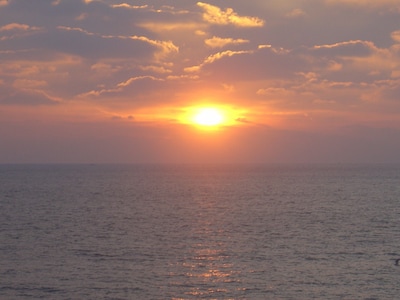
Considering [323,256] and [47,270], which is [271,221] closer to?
[323,256]

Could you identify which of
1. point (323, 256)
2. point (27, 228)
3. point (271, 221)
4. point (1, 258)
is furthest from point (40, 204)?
point (323, 256)

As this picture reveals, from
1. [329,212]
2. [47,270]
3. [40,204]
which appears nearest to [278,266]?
[47,270]

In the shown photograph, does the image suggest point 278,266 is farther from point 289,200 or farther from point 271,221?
point 289,200

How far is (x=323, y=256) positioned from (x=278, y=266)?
25.4 feet

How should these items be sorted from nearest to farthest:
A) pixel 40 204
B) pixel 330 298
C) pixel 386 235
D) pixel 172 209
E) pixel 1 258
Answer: pixel 330 298, pixel 1 258, pixel 386 235, pixel 172 209, pixel 40 204

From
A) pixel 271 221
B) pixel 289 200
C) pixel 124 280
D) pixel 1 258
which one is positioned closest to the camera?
→ pixel 124 280

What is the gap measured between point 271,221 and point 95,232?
29402 mm

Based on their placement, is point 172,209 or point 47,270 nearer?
point 47,270

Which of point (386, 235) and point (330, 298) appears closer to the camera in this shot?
point (330, 298)

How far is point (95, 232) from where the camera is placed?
82500 mm

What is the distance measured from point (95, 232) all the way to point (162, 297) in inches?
1485

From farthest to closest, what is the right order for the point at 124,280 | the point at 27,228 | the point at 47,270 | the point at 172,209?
1. the point at 172,209
2. the point at 27,228
3. the point at 47,270
4. the point at 124,280

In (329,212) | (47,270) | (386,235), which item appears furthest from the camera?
(329,212)

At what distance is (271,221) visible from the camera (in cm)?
9675
